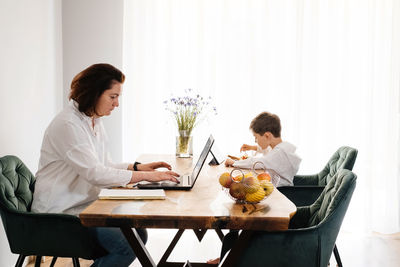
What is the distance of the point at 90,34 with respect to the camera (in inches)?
175

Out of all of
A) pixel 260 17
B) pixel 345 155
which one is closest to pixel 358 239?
pixel 345 155

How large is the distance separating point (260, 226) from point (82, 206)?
3.56 ft

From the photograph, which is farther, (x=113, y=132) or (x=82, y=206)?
(x=113, y=132)

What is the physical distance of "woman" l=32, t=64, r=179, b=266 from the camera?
228 cm

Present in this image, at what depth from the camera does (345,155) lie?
10.4ft

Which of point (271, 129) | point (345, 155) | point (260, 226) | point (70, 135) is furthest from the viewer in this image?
point (271, 129)

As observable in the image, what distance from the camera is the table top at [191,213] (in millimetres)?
1769

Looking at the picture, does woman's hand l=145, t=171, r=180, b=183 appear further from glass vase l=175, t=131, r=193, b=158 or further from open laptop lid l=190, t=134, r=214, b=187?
glass vase l=175, t=131, r=193, b=158

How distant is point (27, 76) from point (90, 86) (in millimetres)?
1089

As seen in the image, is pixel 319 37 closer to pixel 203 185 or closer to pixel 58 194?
pixel 203 185

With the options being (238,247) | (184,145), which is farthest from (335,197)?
(184,145)

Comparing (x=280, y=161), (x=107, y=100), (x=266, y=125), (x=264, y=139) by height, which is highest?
(x=107, y=100)

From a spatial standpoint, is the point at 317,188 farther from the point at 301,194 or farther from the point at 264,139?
the point at 264,139

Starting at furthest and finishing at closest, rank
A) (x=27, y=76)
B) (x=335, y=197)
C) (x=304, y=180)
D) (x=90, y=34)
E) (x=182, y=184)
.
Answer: (x=90, y=34) < (x=304, y=180) < (x=27, y=76) < (x=182, y=184) < (x=335, y=197)
